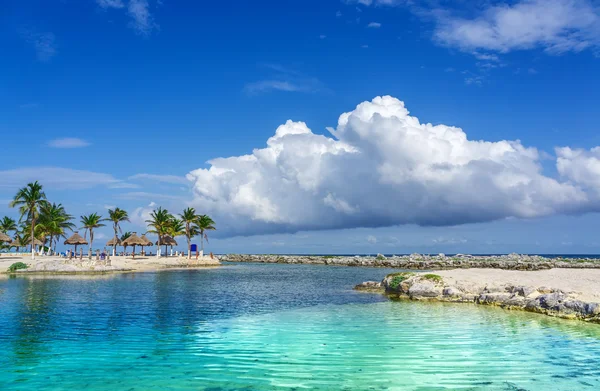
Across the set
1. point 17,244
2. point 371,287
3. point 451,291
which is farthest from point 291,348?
point 17,244

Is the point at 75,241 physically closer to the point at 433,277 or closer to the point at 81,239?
the point at 81,239

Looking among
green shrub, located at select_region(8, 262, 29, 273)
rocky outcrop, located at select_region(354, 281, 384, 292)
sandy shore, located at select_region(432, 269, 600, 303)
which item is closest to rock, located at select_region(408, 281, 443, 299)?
sandy shore, located at select_region(432, 269, 600, 303)

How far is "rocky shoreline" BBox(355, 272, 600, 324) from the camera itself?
2502cm

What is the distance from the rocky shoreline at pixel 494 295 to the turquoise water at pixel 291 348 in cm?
160

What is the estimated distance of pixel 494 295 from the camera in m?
31.6

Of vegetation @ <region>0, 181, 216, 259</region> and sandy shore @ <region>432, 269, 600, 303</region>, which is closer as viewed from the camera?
sandy shore @ <region>432, 269, 600, 303</region>

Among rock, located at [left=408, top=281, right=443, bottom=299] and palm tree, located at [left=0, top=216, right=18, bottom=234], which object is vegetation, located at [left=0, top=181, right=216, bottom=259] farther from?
rock, located at [left=408, top=281, right=443, bottom=299]

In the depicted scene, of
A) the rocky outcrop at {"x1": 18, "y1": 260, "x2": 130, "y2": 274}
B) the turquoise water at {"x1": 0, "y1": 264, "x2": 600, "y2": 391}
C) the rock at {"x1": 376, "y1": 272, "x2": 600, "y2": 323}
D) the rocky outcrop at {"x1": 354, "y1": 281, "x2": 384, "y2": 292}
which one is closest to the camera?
the turquoise water at {"x1": 0, "y1": 264, "x2": 600, "y2": 391}

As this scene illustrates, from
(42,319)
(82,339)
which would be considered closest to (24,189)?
(42,319)

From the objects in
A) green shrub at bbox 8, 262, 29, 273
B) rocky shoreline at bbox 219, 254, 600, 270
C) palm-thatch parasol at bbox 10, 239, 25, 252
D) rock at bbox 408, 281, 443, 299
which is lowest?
rocky shoreline at bbox 219, 254, 600, 270

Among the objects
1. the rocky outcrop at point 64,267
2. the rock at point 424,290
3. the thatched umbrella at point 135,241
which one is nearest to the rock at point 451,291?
the rock at point 424,290

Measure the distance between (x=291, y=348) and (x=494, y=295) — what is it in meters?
20.9

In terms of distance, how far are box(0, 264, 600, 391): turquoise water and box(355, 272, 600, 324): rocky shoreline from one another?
5.25 ft

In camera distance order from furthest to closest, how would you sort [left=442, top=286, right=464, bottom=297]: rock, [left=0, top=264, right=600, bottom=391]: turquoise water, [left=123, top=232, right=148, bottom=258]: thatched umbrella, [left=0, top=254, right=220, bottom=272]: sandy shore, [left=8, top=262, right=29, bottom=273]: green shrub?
[left=123, top=232, right=148, bottom=258]: thatched umbrella
[left=0, top=254, right=220, bottom=272]: sandy shore
[left=8, top=262, right=29, bottom=273]: green shrub
[left=442, top=286, right=464, bottom=297]: rock
[left=0, top=264, right=600, bottom=391]: turquoise water
